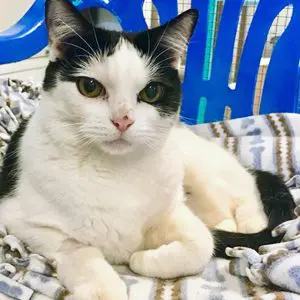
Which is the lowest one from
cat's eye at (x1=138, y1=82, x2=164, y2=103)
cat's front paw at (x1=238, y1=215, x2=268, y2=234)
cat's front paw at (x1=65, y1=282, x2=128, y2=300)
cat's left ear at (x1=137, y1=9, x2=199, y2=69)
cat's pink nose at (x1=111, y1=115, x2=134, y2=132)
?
cat's front paw at (x1=238, y1=215, x2=268, y2=234)

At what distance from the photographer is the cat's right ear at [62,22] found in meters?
0.89

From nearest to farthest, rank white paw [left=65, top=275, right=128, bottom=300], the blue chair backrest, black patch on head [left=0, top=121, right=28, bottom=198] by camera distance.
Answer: white paw [left=65, top=275, right=128, bottom=300]
black patch on head [left=0, top=121, right=28, bottom=198]
the blue chair backrest

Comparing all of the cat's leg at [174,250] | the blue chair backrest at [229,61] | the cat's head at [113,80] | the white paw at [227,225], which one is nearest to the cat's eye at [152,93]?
the cat's head at [113,80]

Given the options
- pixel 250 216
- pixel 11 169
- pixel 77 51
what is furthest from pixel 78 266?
pixel 250 216

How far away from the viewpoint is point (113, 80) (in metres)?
0.85

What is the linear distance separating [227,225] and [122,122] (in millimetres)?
509

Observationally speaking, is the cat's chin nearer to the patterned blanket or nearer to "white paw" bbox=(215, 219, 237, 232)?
the patterned blanket

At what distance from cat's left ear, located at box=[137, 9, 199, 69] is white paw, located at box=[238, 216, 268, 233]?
18.1 inches

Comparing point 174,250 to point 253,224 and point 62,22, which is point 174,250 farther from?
point 62,22

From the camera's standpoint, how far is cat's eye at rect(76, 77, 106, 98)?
857mm

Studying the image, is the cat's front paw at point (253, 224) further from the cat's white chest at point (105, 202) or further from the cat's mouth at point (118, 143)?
the cat's mouth at point (118, 143)

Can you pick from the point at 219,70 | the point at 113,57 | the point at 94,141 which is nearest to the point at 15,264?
the point at 94,141

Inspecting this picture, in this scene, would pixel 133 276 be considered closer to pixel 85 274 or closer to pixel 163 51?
pixel 85 274

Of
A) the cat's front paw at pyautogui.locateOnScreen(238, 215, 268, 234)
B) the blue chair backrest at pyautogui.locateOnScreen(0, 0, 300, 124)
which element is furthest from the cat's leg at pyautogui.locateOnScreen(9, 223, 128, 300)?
the blue chair backrest at pyautogui.locateOnScreen(0, 0, 300, 124)
